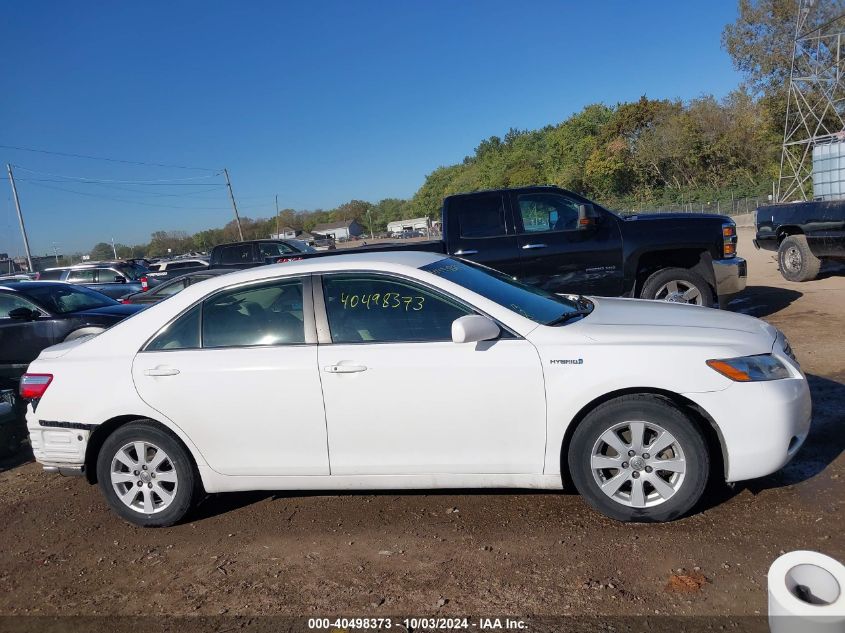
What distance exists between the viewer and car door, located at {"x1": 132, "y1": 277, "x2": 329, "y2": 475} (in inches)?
150

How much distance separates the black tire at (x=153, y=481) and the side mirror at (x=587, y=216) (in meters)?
5.31

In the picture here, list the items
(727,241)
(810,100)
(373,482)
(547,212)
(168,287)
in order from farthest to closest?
(810,100)
(168,287)
(547,212)
(727,241)
(373,482)

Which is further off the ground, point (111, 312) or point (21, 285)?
point (21, 285)

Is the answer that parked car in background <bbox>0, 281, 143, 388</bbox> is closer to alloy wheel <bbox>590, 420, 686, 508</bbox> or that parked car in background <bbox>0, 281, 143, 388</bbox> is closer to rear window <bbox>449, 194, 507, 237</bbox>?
rear window <bbox>449, 194, 507, 237</bbox>

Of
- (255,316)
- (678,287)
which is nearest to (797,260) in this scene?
(678,287)

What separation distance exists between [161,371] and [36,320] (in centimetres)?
474

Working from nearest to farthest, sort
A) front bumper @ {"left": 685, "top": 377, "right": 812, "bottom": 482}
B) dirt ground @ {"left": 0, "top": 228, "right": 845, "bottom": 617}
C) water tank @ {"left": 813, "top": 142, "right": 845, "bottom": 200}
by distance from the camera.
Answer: dirt ground @ {"left": 0, "top": 228, "right": 845, "bottom": 617} < front bumper @ {"left": 685, "top": 377, "right": 812, "bottom": 482} < water tank @ {"left": 813, "top": 142, "right": 845, "bottom": 200}

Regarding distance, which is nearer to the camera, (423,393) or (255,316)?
(423,393)

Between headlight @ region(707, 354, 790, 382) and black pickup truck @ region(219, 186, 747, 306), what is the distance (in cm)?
429

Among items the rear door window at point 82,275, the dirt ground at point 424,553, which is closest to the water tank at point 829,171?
the dirt ground at point 424,553

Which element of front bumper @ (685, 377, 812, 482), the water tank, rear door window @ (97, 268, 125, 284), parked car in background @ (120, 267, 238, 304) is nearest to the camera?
front bumper @ (685, 377, 812, 482)

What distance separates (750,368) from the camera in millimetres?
3467

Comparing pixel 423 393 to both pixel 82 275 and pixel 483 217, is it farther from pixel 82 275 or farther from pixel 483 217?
pixel 82 275

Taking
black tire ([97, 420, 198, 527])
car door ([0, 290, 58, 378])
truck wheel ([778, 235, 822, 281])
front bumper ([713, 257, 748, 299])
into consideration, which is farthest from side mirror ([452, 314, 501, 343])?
truck wheel ([778, 235, 822, 281])
